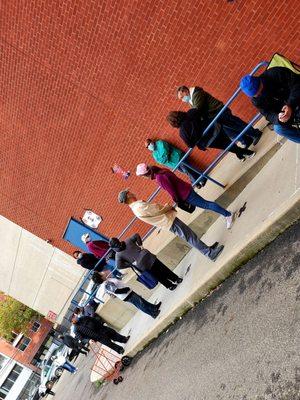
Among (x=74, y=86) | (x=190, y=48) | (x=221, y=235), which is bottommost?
(x=74, y=86)

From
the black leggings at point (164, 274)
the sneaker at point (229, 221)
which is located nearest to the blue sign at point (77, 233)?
the black leggings at point (164, 274)

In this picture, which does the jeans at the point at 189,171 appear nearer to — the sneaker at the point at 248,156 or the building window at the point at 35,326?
the sneaker at the point at 248,156

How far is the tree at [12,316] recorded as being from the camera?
3962 centimetres

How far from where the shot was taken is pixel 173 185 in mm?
7258

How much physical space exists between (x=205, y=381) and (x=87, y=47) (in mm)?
6873

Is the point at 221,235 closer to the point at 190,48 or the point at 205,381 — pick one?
the point at 205,381

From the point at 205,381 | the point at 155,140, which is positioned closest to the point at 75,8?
the point at 155,140

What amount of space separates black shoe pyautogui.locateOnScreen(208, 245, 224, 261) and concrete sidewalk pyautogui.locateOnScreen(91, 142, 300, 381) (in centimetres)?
10

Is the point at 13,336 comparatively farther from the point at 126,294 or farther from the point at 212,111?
the point at 212,111

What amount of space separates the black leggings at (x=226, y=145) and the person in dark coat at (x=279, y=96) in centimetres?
264

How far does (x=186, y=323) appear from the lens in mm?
6508

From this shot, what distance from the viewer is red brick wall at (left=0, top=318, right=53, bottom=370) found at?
41125 mm

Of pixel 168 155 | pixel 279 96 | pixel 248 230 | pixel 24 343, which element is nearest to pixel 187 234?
pixel 248 230

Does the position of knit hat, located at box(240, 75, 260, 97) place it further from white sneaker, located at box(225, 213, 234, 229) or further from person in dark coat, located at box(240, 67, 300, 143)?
white sneaker, located at box(225, 213, 234, 229)
